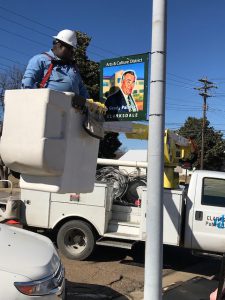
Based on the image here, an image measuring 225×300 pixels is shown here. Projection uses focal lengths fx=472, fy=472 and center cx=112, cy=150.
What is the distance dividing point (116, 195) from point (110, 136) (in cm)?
2087

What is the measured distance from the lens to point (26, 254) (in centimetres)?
417

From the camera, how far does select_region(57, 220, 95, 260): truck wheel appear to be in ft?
27.3

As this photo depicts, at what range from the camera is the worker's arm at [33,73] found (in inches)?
162

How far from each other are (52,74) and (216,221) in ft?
14.9

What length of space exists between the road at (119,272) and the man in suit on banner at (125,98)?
8.18 feet

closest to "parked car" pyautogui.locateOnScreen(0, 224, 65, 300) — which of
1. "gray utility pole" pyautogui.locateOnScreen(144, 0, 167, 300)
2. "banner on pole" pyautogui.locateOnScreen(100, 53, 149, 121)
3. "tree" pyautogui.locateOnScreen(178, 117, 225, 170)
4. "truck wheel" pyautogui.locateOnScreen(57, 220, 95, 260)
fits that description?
"gray utility pole" pyautogui.locateOnScreen(144, 0, 167, 300)

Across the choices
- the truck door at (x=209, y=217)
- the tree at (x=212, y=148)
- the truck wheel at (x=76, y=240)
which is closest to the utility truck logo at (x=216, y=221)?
the truck door at (x=209, y=217)

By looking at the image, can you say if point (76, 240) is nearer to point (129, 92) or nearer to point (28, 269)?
point (129, 92)

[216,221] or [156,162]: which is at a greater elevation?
[156,162]

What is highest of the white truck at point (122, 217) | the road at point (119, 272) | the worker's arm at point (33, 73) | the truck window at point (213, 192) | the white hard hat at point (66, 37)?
the white hard hat at point (66, 37)

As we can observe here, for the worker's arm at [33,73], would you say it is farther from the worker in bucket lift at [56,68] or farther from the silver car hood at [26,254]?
the silver car hood at [26,254]

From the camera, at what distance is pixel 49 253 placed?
4.51m

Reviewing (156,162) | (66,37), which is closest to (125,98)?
(156,162)

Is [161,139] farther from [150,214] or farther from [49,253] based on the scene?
[49,253]
